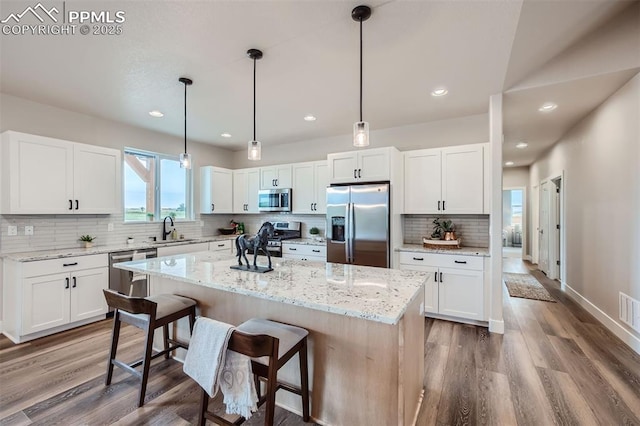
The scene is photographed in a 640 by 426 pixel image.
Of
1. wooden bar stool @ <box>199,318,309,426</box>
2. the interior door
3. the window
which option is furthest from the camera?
the interior door

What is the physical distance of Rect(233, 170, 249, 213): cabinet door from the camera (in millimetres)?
5516

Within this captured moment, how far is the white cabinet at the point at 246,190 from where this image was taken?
17.6 feet

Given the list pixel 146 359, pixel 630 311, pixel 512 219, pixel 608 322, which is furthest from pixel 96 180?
pixel 512 219

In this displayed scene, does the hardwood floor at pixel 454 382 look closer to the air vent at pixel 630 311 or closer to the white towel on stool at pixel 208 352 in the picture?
the air vent at pixel 630 311

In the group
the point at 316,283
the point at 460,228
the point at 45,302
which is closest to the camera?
the point at 316,283

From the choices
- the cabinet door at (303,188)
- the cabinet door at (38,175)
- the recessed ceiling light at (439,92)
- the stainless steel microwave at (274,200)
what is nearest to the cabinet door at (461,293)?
the recessed ceiling light at (439,92)

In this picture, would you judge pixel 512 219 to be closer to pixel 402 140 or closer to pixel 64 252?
pixel 402 140

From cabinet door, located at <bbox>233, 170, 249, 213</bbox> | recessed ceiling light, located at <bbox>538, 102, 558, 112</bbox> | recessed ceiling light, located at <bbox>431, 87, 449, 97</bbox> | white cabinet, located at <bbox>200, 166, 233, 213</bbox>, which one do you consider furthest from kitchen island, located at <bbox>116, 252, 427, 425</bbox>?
cabinet door, located at <bbox>233, 170, 249, 213</bbox>

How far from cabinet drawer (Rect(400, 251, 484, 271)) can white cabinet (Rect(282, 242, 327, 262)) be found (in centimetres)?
122

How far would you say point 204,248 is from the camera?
4730 mm

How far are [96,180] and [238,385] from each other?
3.49m

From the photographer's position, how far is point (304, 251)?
4.54m

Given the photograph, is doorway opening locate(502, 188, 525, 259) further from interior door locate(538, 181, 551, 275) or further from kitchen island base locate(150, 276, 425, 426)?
kitchen island base locate(150, 276, 425, 426)

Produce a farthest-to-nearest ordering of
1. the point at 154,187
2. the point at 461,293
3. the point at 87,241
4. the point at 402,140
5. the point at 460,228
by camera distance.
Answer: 1. the point at 154,187
2. the point at 402,140
3. the point at 460,228
4. the point at 87,241
5. the point at 461,293
